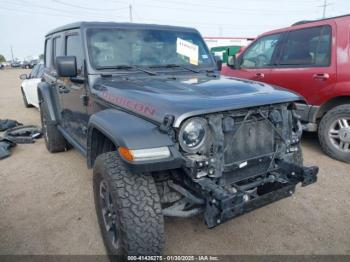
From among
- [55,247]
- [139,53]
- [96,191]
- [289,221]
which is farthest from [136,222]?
[139,53]

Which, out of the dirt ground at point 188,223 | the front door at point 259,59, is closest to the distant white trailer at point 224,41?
the front door at point 259,59

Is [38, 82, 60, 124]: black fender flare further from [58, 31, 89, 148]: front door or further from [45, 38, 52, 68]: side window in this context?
[45, 38, 52, 68]: side window

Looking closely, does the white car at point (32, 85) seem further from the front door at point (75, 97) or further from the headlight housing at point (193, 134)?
the headlight housing at point (193, 134)

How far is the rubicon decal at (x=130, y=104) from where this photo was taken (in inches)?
89.1

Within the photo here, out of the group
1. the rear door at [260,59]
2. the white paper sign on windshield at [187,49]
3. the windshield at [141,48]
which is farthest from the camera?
the rear door at [260,59]

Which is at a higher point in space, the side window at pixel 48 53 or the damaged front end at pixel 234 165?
the side window at pixel 48 53

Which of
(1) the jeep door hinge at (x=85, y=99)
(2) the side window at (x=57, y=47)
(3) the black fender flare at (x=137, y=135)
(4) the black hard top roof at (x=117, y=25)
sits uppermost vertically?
(4) the black hard top roof at (x=117, y=25)

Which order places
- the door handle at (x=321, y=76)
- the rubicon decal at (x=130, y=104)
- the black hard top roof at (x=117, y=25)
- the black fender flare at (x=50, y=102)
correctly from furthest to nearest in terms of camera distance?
the black fender flare at (x=50, y=102), the door handle at (x=321, y=76), the black hard top roof at (x=117, y=25), the rubicon decal at (x=130, y=104)

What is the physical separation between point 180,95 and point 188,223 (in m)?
1.39

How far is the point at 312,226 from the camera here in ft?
9.70

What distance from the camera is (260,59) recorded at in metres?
5.57

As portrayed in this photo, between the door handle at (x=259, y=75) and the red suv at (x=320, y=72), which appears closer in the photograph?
the red suv at (x=320, y=72)

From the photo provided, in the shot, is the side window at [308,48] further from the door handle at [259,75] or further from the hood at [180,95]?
the hood at [180,95]

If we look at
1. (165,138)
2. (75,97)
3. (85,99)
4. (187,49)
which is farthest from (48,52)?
(165,138)
